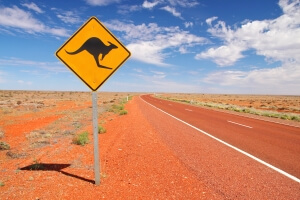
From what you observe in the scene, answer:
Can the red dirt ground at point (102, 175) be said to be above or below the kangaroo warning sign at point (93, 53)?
below

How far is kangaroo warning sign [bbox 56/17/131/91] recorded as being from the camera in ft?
13.6

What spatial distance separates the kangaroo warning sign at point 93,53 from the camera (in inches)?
163

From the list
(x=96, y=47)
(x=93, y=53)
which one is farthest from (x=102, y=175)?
(x=96, y=47)

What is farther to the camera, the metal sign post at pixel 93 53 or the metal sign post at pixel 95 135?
the metal sign post at pixel 95 135

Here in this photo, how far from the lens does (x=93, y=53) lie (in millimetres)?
4246

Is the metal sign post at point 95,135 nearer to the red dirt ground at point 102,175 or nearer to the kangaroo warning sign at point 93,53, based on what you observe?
the kangaroo warning sign at point 93,53

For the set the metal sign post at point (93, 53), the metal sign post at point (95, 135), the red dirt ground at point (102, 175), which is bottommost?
the red dirt ground at point (102, 175)

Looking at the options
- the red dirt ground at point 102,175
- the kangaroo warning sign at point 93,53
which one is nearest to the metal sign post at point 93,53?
the kangaroo warning sign at point 93,53

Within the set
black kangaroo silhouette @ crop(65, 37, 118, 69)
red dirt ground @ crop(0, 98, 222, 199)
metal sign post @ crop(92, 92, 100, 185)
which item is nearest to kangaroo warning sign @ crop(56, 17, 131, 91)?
black kangaroo silhouette @ crop(65, 37, 118, 69)

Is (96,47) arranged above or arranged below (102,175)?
above

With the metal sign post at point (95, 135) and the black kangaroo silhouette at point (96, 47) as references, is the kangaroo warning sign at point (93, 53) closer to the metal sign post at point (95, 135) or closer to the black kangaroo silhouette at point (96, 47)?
the black kangaroo silhouette at point (96, 47)

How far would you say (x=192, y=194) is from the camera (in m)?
4.28

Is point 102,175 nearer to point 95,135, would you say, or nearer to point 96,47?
point 95,135

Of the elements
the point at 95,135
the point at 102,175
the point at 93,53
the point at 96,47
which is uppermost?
the point at 96,47
